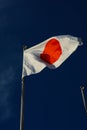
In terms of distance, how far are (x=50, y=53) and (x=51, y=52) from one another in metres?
0.24

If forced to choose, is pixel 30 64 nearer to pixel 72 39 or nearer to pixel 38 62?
pixel 38 62

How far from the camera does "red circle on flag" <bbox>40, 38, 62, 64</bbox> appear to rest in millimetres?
23703

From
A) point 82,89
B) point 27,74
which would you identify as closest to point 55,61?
point 27,74

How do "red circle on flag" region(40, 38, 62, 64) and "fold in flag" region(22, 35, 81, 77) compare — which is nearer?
"fold in flag" region(22, 35, 81, 77)

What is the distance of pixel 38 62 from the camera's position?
23.0 metres

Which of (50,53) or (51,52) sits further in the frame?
(51,52)

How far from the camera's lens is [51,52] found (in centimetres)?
2455

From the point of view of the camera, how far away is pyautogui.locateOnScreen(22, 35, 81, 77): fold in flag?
22844 millimetres

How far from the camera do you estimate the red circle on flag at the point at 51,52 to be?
23.7 metres

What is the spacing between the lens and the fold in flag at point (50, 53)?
74.9 feet

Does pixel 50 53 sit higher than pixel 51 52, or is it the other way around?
pixel 51 52

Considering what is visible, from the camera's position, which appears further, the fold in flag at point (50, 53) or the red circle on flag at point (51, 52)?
the red circle on flag at point (51, 52)

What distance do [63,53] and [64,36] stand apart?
1179 mm

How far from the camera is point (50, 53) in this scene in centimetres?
2433
